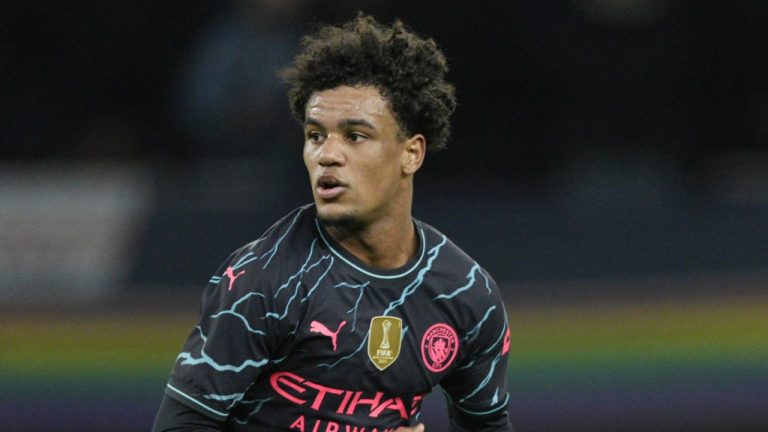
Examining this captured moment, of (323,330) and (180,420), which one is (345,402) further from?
(180,420)

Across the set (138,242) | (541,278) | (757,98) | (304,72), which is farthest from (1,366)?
(757,98)

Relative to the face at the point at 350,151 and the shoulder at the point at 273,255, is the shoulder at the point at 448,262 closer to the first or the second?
the face at the point at 350,151

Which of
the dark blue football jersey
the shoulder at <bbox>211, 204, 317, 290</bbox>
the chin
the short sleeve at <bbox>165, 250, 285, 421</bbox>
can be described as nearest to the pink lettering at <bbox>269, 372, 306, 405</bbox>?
the dark blue football jersey

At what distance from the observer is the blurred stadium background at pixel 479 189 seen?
5516mm

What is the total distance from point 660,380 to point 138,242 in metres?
2.32

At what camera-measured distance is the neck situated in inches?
126

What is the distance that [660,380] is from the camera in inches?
219

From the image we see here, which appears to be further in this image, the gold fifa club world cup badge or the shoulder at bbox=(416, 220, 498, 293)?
the shoulder at bbox=(416, 220, 498, 293)

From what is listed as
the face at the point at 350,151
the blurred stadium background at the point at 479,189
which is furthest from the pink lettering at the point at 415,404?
the blurred stadium background at the point at 479,189

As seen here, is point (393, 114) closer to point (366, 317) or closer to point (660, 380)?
→ point (366, 317)

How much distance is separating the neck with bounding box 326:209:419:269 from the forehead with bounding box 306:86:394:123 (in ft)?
0.89

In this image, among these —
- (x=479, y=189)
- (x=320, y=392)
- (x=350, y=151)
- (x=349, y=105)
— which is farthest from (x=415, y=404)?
(x=479, y=189)

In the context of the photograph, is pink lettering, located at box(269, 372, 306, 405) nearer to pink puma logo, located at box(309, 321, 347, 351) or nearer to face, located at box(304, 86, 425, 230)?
Result: pink puma logo, located at box(309, 321, 347, 351)

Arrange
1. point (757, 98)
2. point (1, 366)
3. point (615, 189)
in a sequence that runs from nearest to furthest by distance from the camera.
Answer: point (1, 366) < point (615, 189) < point (757, 98)
